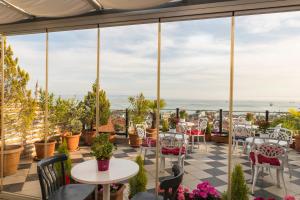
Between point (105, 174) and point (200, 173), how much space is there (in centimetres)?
286

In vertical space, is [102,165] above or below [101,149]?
below

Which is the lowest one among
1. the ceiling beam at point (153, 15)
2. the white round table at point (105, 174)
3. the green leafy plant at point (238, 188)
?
the green leafy plant at point (238, 188)

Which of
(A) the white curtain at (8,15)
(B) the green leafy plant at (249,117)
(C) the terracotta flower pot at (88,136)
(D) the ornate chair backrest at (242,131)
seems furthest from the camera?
(B) the green leafy plant at (249,117)

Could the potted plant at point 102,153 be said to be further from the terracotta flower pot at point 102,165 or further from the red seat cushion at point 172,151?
the red seat cushion at point 172,151

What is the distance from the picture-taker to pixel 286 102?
3077cm

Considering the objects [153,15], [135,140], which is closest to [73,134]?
[135,140]

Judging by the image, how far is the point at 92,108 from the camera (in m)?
6.87

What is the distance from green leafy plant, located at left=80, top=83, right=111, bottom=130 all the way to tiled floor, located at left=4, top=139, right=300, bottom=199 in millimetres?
1054

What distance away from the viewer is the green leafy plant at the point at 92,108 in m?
6.88

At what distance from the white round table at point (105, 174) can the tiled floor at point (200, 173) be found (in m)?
1.52

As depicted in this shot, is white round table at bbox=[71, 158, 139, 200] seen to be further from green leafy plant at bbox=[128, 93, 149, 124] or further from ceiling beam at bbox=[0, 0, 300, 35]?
green leafy plant at bbox=[128, 93, 149, 124]

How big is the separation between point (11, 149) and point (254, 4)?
4.81m

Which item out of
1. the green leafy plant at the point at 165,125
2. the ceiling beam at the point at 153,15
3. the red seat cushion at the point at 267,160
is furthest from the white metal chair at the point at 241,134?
the ceiling beam at the point at 153,15

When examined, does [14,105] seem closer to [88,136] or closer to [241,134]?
[88,136]
